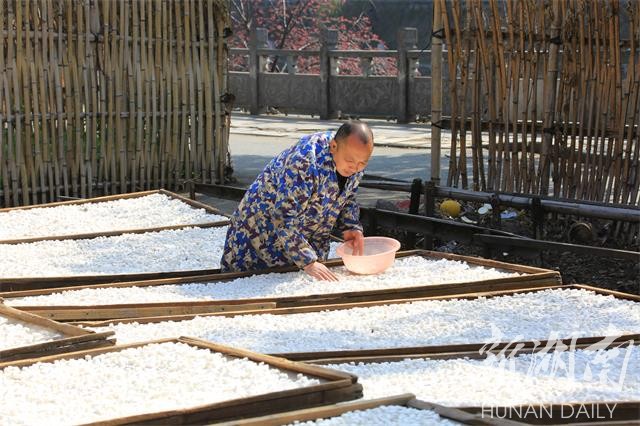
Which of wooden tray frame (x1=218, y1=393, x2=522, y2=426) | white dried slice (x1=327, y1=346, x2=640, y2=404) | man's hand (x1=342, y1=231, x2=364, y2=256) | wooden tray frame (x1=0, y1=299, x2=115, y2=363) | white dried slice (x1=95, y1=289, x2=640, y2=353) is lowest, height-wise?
white dried slice (x1=327, y1=346, x2=640, y2=404)

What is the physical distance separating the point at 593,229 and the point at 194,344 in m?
3.18

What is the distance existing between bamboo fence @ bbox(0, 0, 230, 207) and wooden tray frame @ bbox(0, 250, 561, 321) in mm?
3105

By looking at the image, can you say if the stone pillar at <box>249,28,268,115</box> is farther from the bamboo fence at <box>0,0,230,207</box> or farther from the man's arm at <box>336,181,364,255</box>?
the man's arm at <box>336,181,364,255</box>

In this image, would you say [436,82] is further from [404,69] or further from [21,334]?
[404,69]

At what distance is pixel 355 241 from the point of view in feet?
14.5

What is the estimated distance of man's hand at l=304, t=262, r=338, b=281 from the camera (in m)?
4.12

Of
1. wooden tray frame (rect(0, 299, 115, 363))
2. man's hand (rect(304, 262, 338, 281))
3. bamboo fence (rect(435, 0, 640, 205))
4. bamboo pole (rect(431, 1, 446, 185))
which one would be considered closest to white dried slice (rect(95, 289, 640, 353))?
wooden tray frame (rect(0, 299, 115, 363))

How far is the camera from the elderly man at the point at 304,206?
413cm

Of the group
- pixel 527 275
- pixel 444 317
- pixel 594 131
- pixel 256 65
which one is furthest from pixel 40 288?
pixel 256 65

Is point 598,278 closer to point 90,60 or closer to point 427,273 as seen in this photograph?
point 427,273

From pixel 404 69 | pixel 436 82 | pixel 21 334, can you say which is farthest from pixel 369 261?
pixel 404 69

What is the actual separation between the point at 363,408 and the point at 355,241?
75.7 inches

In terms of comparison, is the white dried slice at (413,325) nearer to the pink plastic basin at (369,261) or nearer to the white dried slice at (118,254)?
the pink plastic basin at (369,261)

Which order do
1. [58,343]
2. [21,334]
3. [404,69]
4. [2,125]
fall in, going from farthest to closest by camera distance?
[404,69] < [2,125] < [21,334] < [58,343]
